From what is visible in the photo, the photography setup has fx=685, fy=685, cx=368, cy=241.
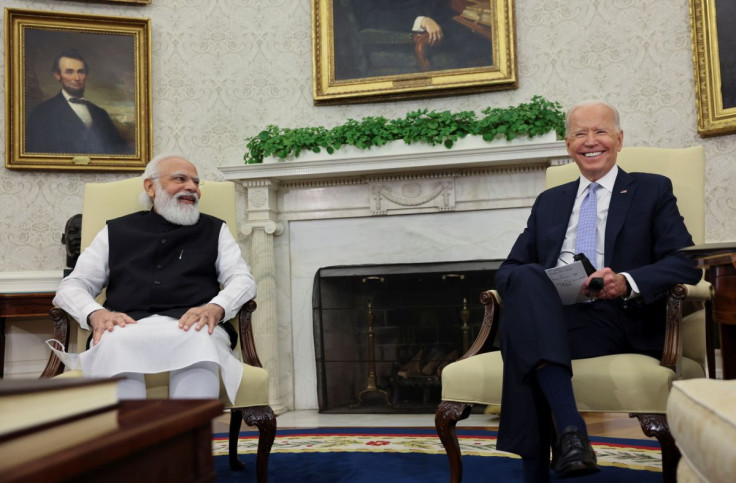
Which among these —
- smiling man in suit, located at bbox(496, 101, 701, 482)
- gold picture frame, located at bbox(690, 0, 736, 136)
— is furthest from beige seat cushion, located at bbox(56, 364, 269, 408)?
gold picture frame, located at bbox(690, 0, 736, 136)

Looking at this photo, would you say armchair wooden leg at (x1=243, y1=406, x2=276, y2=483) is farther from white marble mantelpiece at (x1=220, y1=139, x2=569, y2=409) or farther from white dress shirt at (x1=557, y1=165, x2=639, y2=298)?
white marble mantelpiece at (x1=220, y1=139, x2=569, y2=409)

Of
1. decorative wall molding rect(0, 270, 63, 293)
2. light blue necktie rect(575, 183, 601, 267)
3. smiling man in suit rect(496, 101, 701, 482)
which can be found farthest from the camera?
decorative wall molding rect(0, 270, 63, 293)

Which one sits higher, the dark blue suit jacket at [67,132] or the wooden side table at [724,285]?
the dark blue suit jacket at [67,132]

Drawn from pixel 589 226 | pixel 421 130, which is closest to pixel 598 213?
pixel 589 226

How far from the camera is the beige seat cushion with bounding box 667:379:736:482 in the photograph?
1.22 meters

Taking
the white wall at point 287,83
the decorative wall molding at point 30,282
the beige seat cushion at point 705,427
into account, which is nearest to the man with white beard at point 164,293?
the beige seat cushion at point 705,427

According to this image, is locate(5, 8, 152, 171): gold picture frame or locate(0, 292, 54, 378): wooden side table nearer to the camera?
locate(0, 292, 54, 378): wooden side table

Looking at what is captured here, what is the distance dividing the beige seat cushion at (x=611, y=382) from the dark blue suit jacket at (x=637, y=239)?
211 mm

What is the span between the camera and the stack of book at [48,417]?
0.86 m

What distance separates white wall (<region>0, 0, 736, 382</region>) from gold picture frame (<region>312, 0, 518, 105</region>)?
0.12m

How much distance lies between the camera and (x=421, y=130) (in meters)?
4.86

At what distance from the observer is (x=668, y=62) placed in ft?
16.3

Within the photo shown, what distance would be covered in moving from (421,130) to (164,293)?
96.5 inches

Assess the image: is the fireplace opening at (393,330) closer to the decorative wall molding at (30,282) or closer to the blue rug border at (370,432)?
the blue rug border at (370,432)
